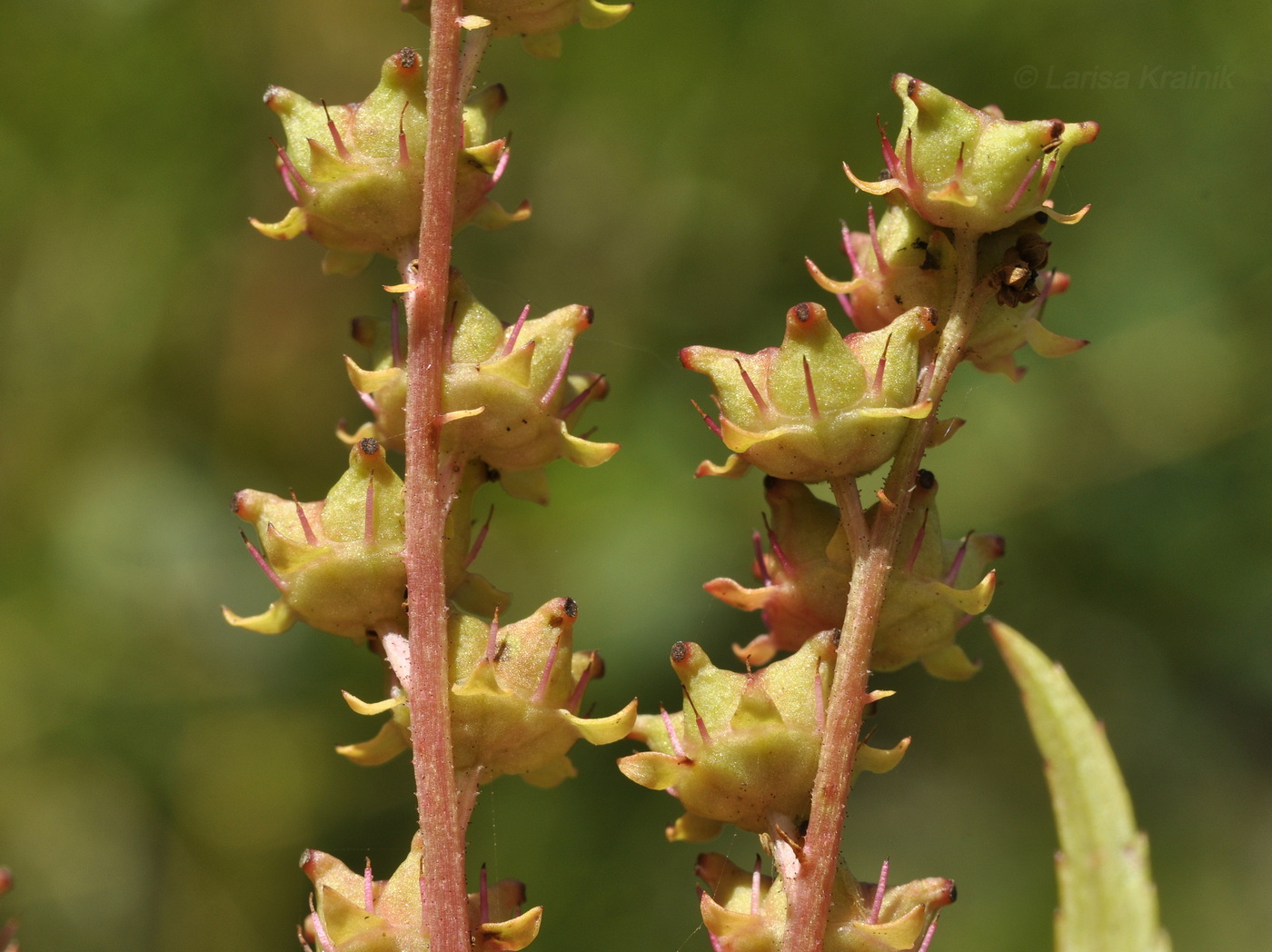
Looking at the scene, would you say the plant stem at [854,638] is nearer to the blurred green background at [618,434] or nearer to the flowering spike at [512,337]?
the flowering spike at [512,337]

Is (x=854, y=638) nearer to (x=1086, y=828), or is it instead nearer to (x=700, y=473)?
(x=700, y=473)

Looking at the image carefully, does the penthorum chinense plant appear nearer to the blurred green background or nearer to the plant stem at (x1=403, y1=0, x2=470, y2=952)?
the plant stem at (x1=403, y1=0, x2=470, y2=952)

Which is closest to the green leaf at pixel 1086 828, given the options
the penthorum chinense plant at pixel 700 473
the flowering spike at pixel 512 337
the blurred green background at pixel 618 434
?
the penthorum chinense plant at pixel 700 473

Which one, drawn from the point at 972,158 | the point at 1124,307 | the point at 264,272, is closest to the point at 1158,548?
the point at 1124,307

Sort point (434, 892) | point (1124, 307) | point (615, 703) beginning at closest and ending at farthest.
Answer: point (434, 892) < point (615, 703) < point (1124, 307)

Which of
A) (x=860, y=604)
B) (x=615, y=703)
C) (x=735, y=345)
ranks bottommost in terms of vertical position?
(x=615, y=703)

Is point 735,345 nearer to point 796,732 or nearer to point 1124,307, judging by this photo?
point 1124,307

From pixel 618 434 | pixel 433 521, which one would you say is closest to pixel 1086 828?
pixel 433 521
